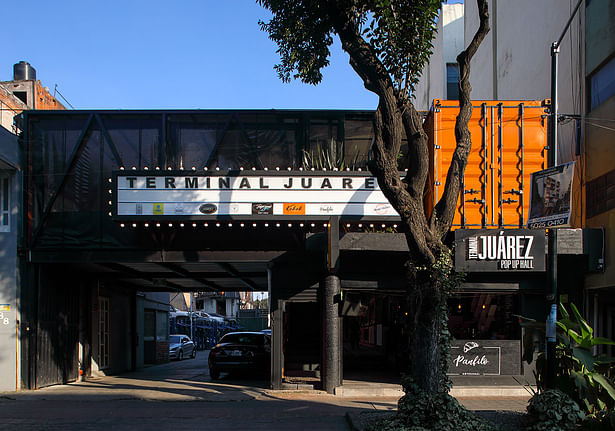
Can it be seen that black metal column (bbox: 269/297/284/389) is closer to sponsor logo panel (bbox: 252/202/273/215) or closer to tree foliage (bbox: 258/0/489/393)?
sponsor logo panel (bbox: 252/202/273/215)

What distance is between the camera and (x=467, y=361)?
13156 mm

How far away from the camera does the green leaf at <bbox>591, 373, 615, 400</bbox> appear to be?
8.15m

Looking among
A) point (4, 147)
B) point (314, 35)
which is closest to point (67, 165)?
point (4, 147)

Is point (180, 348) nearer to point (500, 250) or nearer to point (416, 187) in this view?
point (500, 250)

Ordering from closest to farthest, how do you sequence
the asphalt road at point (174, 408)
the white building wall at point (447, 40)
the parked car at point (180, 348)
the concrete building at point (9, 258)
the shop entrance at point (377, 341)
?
the asphalt road at point (174, 408) → the concrete building at point (9, 258) → the shop entrance at point (377, 341) → the white building wall at point (447, 40) → the parked car at point (180, 348)

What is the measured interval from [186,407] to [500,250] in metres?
7.44

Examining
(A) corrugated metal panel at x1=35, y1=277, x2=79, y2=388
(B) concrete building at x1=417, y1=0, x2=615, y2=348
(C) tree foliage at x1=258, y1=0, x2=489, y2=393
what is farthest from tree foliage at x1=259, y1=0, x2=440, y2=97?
(A) corrugated metal panel at x1=35, y1=277, x2=79, y2=388

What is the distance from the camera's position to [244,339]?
55.8ft

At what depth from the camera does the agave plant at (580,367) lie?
8391 millimetres

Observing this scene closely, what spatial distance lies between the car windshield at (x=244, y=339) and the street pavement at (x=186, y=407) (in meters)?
2.07

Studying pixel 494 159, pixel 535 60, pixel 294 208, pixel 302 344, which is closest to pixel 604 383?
pixel 494 159

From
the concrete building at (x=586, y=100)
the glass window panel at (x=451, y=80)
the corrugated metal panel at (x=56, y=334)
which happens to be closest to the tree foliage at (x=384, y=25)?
the concrete building at (x=586, y=100)

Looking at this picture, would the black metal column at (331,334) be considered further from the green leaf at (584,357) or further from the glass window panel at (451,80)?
the glass window panel at (451,80)

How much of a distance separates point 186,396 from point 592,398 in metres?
8.36
